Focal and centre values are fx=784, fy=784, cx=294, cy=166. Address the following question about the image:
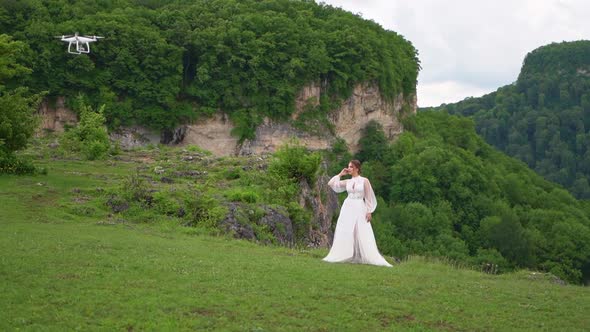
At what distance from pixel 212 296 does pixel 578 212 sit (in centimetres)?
8402

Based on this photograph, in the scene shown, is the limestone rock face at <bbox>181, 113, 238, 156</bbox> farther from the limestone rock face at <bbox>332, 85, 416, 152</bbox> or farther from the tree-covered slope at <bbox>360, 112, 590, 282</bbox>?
the tree-covered slope at <bbox>360, 112, 590, 282</bbox>

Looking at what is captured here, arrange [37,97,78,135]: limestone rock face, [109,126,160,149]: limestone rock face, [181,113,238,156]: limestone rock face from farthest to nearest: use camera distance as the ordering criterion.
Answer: [181,113,238,156]: limestone rock face, [109,126,160,149]: limestone rock face, [37,97,78,135]: limestone rock face

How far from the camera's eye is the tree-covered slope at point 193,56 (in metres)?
71.8

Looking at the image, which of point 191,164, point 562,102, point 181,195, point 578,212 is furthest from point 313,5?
point 562,102

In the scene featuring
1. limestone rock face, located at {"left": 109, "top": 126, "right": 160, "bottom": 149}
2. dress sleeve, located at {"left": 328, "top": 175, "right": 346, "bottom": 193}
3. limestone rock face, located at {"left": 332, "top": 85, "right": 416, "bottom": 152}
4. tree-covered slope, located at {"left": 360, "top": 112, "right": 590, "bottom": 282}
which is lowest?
tree-covered slope, located at {"left": 360, "top": 112, "right": 590, "bottom": 282}

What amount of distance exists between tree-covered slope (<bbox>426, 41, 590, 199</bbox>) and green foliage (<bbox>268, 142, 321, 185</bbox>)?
414ft

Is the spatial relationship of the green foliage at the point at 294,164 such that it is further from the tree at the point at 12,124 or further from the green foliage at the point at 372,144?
the green foliage at the point at 372,144

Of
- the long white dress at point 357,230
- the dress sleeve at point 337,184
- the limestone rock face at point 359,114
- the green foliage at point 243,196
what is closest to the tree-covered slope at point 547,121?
the limestone rock face at point 359,114

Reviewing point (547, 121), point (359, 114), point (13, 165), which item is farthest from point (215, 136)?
point (547, 121)

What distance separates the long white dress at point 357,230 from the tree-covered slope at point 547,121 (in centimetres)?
13572

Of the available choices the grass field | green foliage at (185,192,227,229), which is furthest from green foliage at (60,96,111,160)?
the grass field

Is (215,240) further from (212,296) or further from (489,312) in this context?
(489,312)

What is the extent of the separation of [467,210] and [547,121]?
97.8 m

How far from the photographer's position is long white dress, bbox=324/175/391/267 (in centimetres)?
1770
